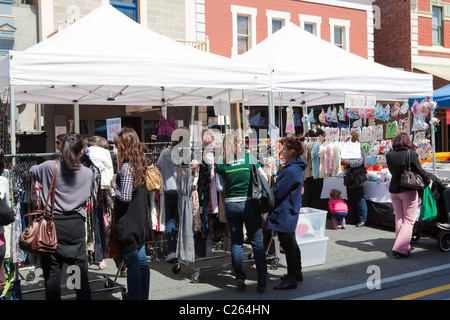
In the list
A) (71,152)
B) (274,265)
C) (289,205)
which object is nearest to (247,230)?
(289,205)

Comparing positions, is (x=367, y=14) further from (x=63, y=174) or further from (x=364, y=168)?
(x=63, y=174)

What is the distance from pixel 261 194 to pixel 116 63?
243 cm

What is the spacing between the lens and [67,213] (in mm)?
4176

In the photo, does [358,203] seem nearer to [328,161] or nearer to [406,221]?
[328,161]

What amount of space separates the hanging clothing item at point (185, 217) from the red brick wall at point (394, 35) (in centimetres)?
1699

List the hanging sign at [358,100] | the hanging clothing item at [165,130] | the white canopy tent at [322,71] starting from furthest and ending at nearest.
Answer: the hanging clothing item at [165,130], the hanging sign at [358,100], the white canopy tent at [322,71]

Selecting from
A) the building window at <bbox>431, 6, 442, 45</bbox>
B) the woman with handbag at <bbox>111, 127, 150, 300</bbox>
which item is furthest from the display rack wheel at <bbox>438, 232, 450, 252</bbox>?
the building window at <bbox>431, 6, 442, 45</bbox>

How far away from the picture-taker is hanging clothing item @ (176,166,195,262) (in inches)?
227

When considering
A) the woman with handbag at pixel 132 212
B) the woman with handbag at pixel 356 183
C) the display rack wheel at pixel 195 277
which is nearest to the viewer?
the woman with handbag at pixel 132 212

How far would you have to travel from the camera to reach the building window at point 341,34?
18.9 m

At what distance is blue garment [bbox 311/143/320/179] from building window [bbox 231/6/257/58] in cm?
840

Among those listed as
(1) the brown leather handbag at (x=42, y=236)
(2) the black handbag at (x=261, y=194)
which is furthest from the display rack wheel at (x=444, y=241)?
(1) the brown leather handbag at (x=42, y=236)

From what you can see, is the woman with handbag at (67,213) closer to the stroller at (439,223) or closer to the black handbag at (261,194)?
the black handbag at (261,194)

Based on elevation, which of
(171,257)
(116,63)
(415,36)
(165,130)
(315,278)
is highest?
(415,36)
